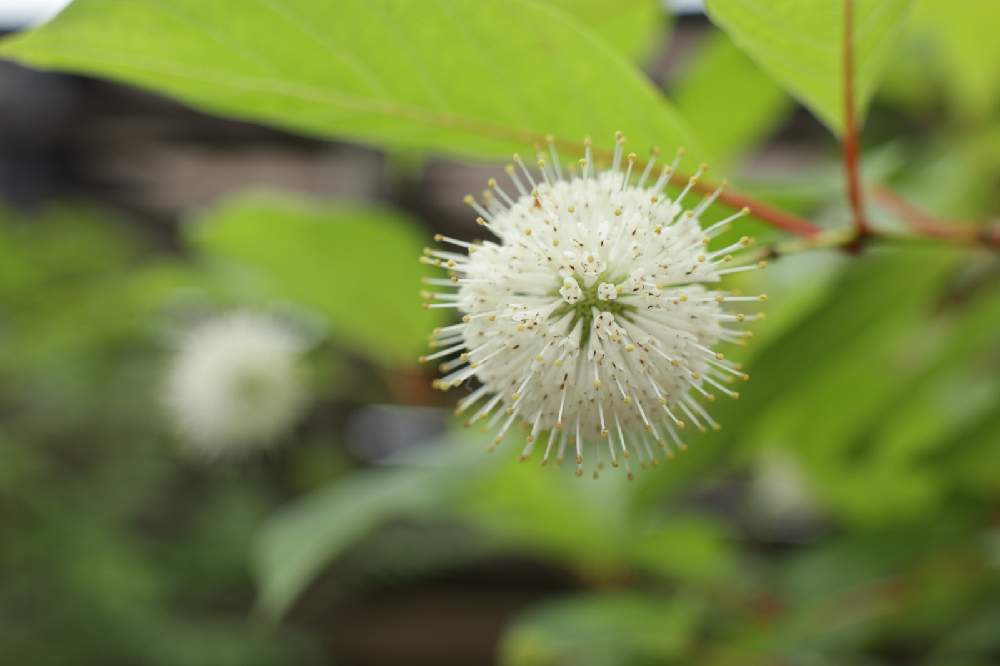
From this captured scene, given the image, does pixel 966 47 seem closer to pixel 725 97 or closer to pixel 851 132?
pixel 725 97

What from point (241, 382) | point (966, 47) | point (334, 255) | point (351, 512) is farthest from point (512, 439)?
point (966, 47)

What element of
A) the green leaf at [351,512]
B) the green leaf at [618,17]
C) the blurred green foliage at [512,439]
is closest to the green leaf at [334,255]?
the blurred green foliage at [512,439]

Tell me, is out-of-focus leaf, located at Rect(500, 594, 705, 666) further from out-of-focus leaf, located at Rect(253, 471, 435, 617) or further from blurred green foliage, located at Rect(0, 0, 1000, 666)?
out-of-focus leaf, located at Rect(253, 471, 435, 617)

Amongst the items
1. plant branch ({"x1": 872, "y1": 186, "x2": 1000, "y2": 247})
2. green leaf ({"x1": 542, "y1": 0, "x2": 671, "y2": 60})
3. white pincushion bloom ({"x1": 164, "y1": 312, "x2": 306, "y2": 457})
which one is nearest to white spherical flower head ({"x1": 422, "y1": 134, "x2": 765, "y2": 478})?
plant branch ({"x1": 872, "y1": 186, "x2": 1000, "y2": 247})

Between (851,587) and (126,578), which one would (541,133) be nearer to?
(851,587)

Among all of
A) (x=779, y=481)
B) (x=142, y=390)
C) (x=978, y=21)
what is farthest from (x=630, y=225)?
(x=142, y=390)

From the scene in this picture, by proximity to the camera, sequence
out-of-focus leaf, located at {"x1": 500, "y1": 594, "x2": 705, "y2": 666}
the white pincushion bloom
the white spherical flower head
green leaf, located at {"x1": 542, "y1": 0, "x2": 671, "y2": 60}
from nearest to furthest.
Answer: the white spherical flower head < green leaf, located at {"x1": 542, "y1": 0, "x2": 671, "y2": 60} < out-of-focus leaf, located at {"x1": 500, "y1": 594, "x2": 705, "y2": 666} < the white pincushion bloom
